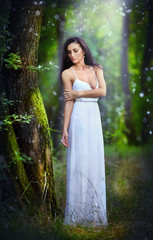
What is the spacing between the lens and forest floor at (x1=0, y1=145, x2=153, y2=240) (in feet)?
9.83

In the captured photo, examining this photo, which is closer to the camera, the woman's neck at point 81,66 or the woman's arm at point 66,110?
the woman's arm at point 66,110

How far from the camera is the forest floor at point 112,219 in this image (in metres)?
3.00

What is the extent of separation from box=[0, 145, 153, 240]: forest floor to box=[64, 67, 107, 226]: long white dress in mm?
225

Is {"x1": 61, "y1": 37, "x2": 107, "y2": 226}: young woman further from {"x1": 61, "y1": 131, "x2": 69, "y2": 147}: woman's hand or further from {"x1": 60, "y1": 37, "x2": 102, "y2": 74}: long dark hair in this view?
{"x1": 60, "y1": 37, "x2": 102, "y2": 74}: long dark hair

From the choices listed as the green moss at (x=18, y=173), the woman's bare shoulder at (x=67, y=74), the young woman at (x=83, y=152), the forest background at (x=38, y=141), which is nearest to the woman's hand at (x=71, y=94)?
the young woman at (x=83, y=152)

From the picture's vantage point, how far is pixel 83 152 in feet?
11.9

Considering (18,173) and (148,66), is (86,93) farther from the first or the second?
(148,66)

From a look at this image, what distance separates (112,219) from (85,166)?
873mm

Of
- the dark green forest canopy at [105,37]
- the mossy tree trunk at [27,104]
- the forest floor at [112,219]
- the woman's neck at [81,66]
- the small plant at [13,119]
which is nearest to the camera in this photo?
the forest floor at [112,219]

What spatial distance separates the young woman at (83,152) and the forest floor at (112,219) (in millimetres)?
221

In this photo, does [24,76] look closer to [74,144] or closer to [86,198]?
[74,144]

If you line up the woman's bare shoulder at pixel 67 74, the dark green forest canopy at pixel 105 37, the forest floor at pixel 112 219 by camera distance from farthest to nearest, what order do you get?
the dark green forest canopy at pixel 105 37
the woman's bare shoulder at pixel 67 74
the forest floor at pixel 112 219

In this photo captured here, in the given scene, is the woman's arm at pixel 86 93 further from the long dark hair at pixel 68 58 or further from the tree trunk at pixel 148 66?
the tree trunk at pixel 148 66

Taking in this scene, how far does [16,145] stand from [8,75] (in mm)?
899
